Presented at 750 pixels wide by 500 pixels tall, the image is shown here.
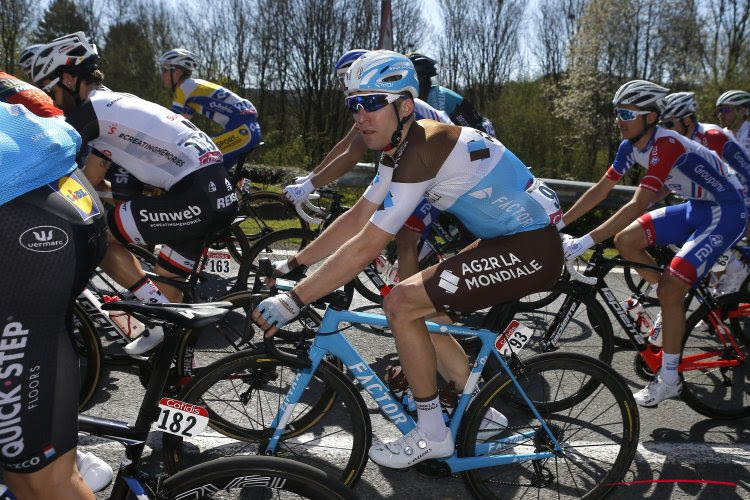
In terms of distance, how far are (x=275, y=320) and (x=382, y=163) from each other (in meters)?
0.99

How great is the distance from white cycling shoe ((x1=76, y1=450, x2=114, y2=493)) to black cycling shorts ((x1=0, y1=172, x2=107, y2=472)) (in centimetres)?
Answer: 15

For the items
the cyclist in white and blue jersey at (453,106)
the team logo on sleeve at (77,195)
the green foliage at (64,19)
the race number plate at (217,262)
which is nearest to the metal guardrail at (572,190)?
the cyclist in white and blue jersey at (453,106)

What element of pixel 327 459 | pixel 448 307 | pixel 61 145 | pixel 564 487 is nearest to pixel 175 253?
pixel 327 459

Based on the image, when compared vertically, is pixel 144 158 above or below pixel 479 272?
above

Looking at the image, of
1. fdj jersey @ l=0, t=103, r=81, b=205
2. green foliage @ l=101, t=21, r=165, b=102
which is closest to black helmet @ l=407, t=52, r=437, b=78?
fdj jersey @ l=0, t=103, r=81, b=205

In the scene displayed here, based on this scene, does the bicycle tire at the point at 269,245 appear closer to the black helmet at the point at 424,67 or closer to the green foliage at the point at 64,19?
the black helmet at the point at 424,67

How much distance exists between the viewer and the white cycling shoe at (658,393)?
4.16 meters

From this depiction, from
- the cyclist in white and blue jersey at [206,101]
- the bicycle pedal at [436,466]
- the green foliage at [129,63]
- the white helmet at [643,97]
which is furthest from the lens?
the green foliage at [129,63]

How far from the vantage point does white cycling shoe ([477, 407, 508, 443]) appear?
3143 mm

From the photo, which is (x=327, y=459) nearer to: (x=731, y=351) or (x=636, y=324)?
(x=636, y=324)

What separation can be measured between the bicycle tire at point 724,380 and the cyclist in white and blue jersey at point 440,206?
182cm

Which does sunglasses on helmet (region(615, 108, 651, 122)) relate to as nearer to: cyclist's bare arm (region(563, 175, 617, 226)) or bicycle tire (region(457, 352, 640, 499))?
cyclist's bare arm (region(563, 175, 617, 226))

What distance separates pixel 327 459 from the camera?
3.30m

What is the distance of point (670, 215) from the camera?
5.04 meters
